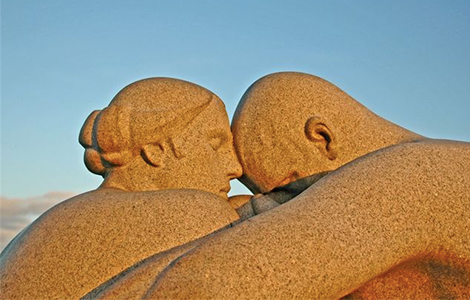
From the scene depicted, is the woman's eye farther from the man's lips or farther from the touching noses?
the man's lips

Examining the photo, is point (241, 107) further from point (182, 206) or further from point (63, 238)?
point (63, 238)

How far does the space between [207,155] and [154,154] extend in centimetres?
49

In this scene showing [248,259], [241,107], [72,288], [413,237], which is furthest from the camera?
[241,107]

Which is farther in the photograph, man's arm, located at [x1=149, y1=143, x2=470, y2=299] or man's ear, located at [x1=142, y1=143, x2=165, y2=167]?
man's ear, located at [x1=142, y1=143, x2=165, y2=167]

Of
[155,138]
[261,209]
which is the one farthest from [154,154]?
[261,209]

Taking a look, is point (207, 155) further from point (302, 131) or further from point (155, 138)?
point (302, 131)

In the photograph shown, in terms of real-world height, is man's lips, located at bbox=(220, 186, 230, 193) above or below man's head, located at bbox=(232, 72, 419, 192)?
below

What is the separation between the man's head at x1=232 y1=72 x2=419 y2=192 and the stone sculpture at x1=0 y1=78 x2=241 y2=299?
0.25 m

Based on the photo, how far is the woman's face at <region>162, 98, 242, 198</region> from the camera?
6.53 metres

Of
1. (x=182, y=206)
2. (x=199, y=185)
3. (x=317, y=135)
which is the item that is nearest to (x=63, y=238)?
(x=182, y=206)

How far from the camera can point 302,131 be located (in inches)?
261

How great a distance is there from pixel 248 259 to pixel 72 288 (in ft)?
4.95

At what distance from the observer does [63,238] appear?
5590 mm

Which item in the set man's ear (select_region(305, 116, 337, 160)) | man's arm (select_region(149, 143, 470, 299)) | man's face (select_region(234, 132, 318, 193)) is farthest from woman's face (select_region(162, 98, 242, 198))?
man's arm (select_region(149, 143, 470, 299))
